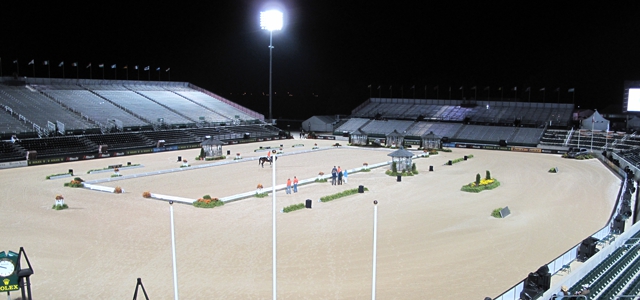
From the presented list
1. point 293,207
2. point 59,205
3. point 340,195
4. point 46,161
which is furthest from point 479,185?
point 46,161

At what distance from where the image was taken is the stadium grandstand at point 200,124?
48.6m

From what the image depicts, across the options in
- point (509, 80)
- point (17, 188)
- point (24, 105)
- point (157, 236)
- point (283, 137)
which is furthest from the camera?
point (509, 80)

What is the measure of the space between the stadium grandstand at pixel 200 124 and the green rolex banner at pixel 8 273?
21.2m

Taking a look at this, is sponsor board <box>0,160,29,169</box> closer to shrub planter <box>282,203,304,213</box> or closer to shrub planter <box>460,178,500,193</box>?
shrub planter <box>282,203,304,213</box>

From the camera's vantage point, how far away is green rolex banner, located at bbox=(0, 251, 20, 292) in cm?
1148

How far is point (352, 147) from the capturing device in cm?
6244

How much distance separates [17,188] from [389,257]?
2689 cm

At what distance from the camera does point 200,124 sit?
224 feet

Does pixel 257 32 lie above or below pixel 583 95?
above

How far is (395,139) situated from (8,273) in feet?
172

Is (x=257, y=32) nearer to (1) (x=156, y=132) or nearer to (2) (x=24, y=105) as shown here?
(1) (x=156, y=132)

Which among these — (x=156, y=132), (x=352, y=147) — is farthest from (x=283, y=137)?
(x=156, y=132)

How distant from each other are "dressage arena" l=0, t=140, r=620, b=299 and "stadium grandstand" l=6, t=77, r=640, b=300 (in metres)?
4.67

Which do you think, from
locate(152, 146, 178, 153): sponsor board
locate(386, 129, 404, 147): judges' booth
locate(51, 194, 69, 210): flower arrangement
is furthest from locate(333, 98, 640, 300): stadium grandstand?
locate(152, 146, 178, 153): sponsor board
